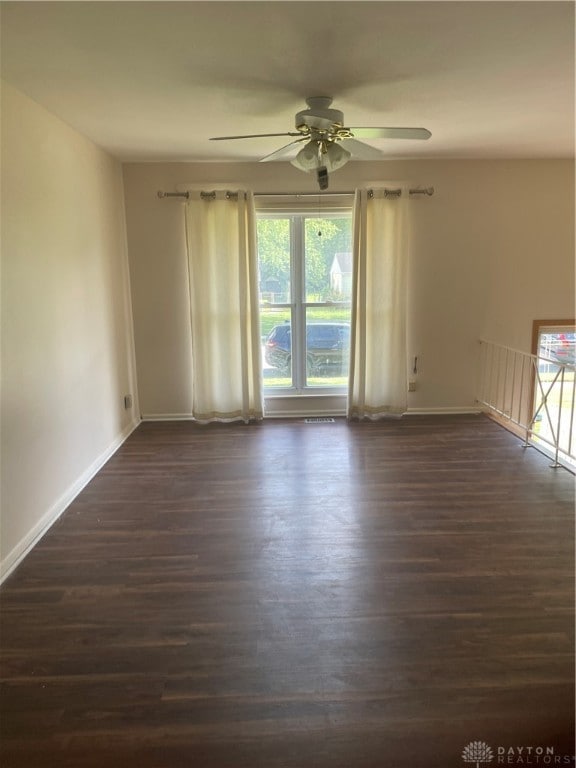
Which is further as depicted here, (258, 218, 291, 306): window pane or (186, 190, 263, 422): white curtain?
(258, 218, 291, 306): window pane

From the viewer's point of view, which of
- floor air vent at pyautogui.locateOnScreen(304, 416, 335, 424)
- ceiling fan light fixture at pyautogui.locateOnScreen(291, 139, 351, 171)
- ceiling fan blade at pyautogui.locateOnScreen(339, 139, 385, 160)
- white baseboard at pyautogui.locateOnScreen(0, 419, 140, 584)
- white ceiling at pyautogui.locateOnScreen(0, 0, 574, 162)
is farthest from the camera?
floor air vent at pyautogui.locateOnScreen(304, 416, 335, 424)

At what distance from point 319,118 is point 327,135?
8.8 inches

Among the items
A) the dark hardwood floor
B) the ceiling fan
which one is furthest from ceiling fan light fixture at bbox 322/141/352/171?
the dark hardwood floor

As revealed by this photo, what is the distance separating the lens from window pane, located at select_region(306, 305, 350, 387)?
16.6 feet

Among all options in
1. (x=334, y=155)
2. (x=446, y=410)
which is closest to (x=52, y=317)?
(x=334, y=155)

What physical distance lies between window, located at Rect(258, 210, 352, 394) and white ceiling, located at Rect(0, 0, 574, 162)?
1398 mm

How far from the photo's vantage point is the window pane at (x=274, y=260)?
15.9 ft

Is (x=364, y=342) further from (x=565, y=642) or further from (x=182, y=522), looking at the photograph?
(x=565, y=642)

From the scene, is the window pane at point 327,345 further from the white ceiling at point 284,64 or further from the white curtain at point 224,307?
the white ceiling at point 284,64

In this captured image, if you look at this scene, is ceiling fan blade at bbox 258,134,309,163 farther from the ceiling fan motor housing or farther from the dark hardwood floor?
the dark hardwood floor

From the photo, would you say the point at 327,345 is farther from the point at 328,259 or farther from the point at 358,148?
the point at 358,148

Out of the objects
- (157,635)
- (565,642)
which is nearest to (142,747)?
(157,635)

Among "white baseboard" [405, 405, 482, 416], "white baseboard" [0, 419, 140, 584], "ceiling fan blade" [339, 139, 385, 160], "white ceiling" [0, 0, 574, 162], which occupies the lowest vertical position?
"white baseboard" [0, 419, 140, 584]

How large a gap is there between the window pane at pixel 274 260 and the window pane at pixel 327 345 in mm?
351
